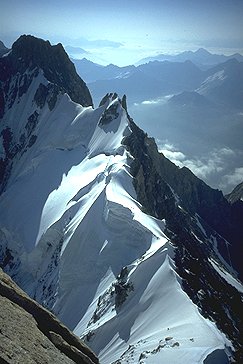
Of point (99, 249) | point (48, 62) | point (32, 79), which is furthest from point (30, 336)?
point (48, 62)

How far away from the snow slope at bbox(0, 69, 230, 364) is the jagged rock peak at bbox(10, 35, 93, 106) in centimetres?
3261

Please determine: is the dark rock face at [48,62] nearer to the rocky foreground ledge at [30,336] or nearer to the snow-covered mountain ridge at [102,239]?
the snow-covered mountain ridge at [102,239]

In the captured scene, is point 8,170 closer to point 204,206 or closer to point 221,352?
point 204,206

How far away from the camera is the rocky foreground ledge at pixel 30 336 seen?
1548cm

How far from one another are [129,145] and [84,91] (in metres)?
65.5

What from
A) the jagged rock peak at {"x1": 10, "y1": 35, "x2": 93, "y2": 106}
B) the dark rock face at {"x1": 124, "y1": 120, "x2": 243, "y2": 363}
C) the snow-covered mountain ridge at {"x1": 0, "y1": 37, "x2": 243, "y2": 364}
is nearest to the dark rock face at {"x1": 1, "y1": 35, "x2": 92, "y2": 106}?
the jagged rock peak at {"x1": 10, "y1": 35, "x2": 93, "y2": 106}

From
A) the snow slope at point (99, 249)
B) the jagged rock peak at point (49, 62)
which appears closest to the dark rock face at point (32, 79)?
the jagged rock peak at point (49, 62)

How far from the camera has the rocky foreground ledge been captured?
15.5m

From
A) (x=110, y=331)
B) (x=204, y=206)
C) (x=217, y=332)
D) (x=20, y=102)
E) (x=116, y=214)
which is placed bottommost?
(x=204, y=206)

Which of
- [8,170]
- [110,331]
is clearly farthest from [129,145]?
[110,331]

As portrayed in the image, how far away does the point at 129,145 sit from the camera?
282 ft

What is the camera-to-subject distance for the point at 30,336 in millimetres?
17250

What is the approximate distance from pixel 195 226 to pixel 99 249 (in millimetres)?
72210

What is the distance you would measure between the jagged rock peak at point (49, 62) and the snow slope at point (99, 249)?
107 ft
